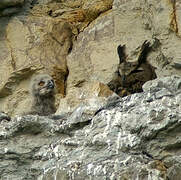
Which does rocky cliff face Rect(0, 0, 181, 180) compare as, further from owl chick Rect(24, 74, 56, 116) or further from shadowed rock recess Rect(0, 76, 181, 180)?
owl chick Rect(24, 74, 56, 116)

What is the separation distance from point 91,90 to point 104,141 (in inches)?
123

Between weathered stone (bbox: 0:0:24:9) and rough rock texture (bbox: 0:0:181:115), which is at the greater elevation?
weathered stone (bbox: 0:0:24:9)

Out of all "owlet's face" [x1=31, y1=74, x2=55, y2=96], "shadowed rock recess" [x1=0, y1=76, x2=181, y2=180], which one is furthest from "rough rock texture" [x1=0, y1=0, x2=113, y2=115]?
"shadowed rock recess" [x1=0, y1=76, x2=181, y2=180]

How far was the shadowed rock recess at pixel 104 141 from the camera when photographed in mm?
8406

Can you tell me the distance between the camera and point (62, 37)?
537 inches

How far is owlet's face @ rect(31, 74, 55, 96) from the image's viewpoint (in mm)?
12430

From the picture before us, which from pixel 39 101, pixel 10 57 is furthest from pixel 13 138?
pixel 10 57

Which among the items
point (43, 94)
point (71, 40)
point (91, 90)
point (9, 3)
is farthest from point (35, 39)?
point (91, 90)

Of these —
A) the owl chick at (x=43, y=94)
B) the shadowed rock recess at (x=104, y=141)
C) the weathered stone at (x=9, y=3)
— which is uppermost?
the weathered stone at (x=9, y=3)

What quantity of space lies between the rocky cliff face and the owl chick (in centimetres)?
21

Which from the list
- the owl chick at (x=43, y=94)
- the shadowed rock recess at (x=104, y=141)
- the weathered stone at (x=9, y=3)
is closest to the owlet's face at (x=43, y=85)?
the owl chick at (x=43, y=94)

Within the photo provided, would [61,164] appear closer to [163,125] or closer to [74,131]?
[74,131]

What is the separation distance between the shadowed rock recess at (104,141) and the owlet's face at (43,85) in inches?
106

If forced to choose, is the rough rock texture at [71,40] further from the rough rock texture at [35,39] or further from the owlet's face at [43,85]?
the owlet's face at [43,85]
